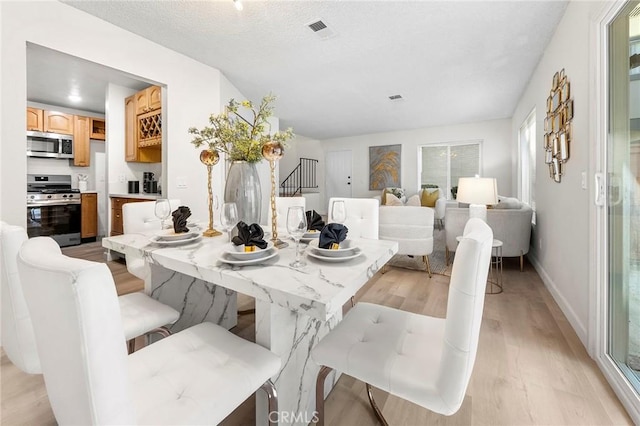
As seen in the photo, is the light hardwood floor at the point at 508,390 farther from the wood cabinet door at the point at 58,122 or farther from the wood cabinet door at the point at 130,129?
the wood cabinet door at the point at 58,122

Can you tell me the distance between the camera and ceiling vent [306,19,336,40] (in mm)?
2693

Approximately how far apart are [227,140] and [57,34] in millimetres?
2132

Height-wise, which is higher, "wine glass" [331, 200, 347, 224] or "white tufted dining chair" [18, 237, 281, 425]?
"wine glass" [331, 200, 347, 224]

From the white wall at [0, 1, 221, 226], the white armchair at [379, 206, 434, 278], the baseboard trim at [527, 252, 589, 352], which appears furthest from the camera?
the white armchair at [379, 206, 434, 278]

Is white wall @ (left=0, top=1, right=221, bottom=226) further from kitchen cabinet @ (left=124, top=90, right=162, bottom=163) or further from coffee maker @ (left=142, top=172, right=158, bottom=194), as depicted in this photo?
coffee maker @ (left=142, top=172, right=158, bottom=194)

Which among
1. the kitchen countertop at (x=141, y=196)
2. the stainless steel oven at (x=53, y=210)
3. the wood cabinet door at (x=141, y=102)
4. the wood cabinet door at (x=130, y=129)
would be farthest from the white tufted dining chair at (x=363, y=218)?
the stainless steel oven at (x=53, y=210)

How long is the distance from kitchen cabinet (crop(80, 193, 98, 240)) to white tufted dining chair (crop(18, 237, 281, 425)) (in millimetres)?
5212

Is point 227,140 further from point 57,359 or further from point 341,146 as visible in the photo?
point 341,146

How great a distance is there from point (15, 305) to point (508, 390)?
7.04 ft

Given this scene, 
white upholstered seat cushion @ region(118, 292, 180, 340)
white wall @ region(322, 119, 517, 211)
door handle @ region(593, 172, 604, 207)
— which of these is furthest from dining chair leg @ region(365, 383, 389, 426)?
white wall @ region(322, 119, 517, 211)

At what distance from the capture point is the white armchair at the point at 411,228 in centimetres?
331

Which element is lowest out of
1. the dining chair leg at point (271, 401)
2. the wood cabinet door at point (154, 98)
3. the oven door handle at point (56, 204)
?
the dining chair leg at point (271, 401)

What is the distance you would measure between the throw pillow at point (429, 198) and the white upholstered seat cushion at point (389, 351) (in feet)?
19.8

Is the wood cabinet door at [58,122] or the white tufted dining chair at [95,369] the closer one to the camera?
the white tufted dining chair at [95,369]
